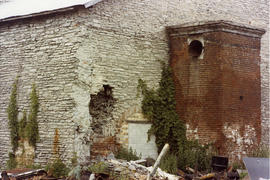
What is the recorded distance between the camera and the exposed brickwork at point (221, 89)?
39.0ft

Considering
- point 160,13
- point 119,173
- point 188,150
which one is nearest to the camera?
point 119,173

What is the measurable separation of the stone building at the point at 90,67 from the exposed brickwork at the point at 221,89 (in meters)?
0.06

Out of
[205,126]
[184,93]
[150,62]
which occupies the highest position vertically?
[150,62]

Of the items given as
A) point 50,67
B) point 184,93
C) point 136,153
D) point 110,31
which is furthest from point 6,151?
point 184,93

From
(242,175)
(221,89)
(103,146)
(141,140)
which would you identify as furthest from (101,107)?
(242,175)

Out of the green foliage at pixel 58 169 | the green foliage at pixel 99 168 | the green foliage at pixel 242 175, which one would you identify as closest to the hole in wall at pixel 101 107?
the green foliage at pixel 58 169

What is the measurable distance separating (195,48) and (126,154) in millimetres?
3926

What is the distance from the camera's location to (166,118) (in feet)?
40.7

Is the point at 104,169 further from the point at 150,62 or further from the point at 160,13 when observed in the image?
the point at 160,13

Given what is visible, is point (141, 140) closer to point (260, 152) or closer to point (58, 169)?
point (58, 169)

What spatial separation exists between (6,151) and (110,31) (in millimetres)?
4791

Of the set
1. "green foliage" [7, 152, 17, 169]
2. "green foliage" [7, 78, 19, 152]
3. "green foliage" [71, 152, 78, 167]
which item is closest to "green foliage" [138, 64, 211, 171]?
"green foliage" [71, 152, 78, 167]

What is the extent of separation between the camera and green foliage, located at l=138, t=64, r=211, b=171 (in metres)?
12.2

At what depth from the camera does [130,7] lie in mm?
12148
